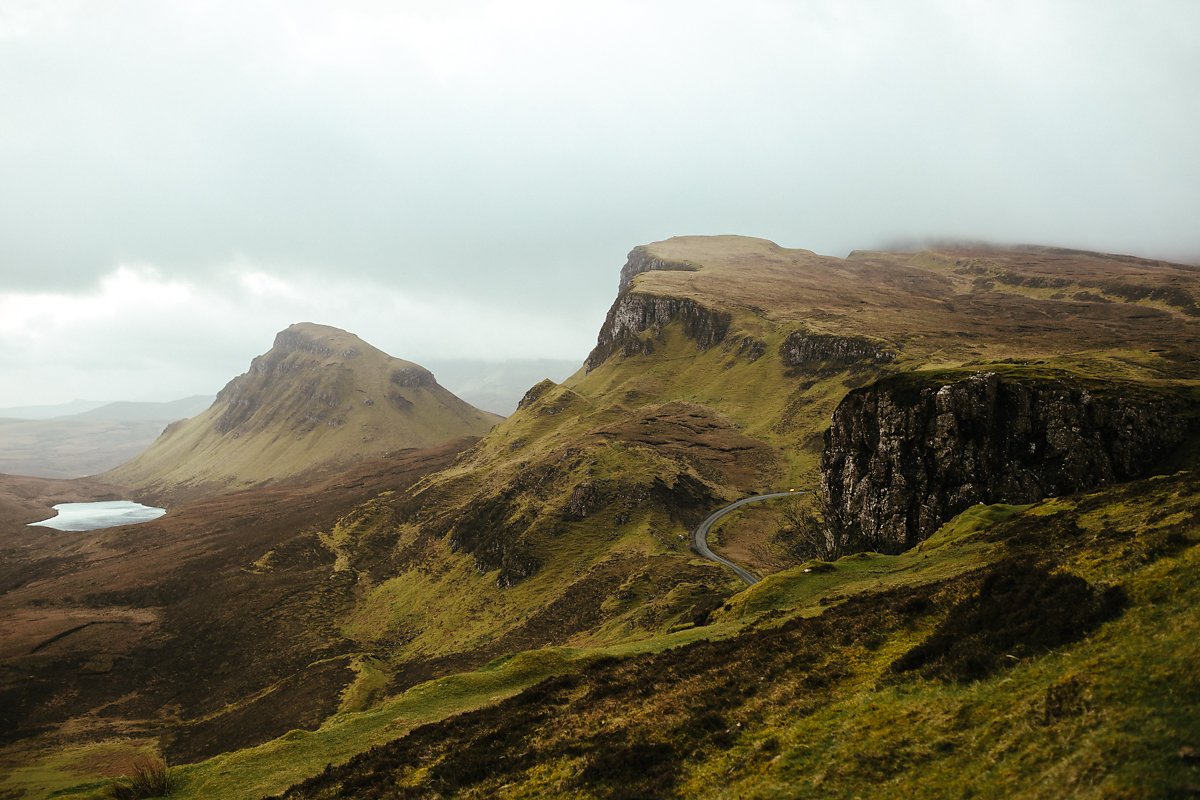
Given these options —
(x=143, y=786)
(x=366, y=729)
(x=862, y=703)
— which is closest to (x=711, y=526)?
(x=366, y=729)

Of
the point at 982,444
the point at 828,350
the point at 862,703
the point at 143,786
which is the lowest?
the point at 143,786

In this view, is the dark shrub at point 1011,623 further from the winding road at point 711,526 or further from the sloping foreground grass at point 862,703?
the winding road at point 711,526

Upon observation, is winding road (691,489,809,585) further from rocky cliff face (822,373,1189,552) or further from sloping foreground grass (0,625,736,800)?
sloping foreground grass (0,625,736,800)

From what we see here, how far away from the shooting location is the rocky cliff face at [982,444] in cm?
5109

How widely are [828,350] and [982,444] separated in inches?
4733

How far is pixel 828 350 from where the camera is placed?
17212 centimetres

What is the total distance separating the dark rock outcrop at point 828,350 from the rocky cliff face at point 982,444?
330 feet

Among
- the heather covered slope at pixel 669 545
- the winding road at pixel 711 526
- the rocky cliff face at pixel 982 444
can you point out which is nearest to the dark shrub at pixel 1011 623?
the heather covered slope at pixel 669 545

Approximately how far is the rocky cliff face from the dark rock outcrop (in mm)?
100590

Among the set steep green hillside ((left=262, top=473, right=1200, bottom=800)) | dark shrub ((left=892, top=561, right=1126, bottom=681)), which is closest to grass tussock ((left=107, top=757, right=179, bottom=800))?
steep green hillside ((left=262, top=473, right=1200, bottom=800))

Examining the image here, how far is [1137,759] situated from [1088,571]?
13.4 meters

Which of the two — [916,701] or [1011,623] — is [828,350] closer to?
[1011,623]

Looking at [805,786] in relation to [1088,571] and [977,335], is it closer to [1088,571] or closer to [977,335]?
[1088,571]

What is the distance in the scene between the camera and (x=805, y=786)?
15.2 m
